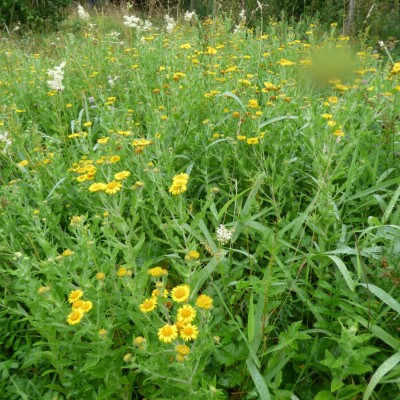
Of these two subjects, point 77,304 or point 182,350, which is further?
point 77,304

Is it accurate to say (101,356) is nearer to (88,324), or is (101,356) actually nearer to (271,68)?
(88,324)

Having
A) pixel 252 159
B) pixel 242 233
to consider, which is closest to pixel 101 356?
pixel 242 233

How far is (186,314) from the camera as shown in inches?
49.0

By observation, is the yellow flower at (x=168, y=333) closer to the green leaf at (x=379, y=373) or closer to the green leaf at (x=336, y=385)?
the green leaf at (x=336, y=385)

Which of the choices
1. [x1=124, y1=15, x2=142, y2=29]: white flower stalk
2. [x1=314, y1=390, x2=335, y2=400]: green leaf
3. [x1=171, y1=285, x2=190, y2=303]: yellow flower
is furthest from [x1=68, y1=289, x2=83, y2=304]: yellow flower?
[x1=124, y1=15, x2=142, y2=29]: white flower stalk

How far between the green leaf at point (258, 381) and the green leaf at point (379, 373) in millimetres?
310

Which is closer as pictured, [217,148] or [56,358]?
[56,358]

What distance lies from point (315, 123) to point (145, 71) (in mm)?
1959

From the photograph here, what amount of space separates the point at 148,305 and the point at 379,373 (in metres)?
0.77

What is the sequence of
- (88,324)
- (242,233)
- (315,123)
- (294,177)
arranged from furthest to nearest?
(294,177) → (315,123) → (242,233) → (88,324)

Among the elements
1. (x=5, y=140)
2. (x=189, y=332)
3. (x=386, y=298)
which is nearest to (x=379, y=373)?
(x=386, y=298)

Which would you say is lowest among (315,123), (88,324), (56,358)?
(56,358)

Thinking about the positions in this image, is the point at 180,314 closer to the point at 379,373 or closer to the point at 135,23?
the point at 379,373

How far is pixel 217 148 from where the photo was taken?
2.47 metres
